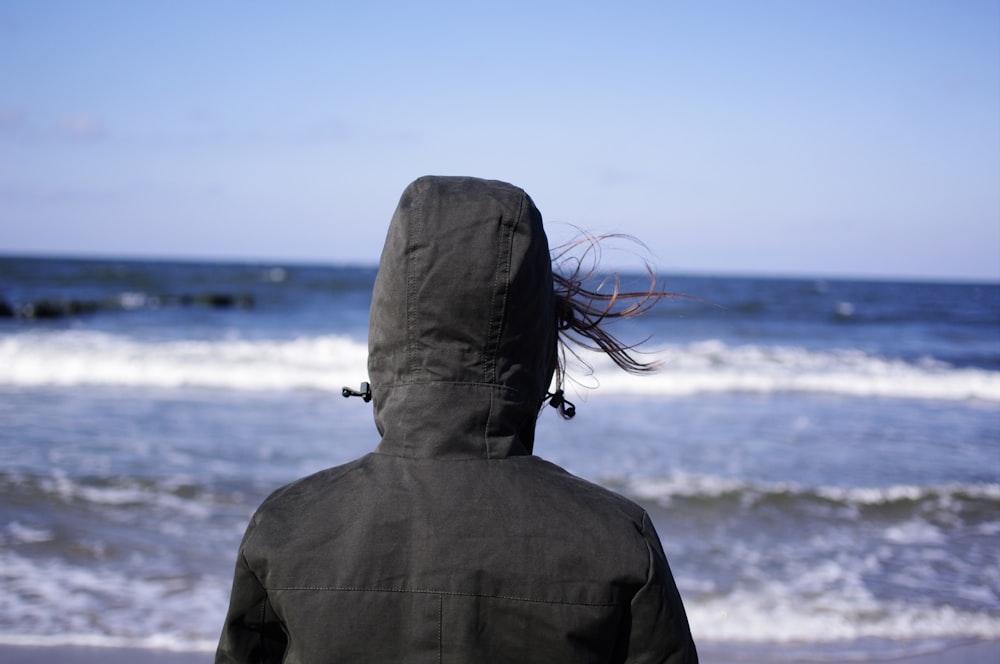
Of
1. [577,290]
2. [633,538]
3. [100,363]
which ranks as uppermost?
[577,290]

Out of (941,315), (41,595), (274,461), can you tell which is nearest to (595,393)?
(274,461)

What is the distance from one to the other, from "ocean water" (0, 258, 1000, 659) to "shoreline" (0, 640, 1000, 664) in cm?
6

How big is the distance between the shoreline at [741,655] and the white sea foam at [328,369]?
807 cm

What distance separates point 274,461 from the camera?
289 inches

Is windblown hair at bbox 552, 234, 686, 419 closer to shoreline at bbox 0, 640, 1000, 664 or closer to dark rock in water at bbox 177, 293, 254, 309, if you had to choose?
shoreline at bbox 0, 640, 1000, 664

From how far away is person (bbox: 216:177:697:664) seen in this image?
1277 mm

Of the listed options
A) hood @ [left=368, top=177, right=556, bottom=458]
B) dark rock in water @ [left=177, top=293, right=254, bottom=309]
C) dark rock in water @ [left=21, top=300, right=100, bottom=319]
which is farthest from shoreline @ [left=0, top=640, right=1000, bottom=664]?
dark rock in water @ [left=177, top=293, right=254, bottom=309]

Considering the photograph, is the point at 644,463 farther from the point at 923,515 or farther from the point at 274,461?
A: the point at 274,461

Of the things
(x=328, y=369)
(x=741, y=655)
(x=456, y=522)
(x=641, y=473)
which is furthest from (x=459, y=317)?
(x=328, y=369)

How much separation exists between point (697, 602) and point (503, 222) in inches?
149

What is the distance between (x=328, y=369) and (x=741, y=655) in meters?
11.0

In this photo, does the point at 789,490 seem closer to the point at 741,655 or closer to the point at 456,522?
the point at 741,655

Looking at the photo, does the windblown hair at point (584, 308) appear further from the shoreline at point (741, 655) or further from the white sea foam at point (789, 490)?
the white sea foam at point (789, 490)

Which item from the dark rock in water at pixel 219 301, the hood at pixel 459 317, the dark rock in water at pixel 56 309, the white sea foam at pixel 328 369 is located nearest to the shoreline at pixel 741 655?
the hood at pixel 459 317
